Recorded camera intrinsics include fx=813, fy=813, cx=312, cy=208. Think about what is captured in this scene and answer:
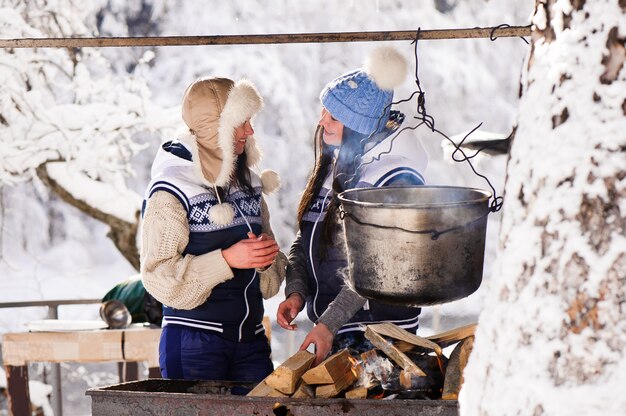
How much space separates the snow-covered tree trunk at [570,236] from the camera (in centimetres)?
151

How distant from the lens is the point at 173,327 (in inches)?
118

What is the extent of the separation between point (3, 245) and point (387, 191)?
28.7 ft

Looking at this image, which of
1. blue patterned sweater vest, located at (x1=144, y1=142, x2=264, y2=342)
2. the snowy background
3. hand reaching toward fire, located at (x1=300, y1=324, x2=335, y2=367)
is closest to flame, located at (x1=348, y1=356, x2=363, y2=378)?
hand reaching toward fire, located at (x1=300, y1=324, x2=335, y2=367)

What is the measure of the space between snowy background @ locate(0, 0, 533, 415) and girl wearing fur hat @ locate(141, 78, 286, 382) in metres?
5.21

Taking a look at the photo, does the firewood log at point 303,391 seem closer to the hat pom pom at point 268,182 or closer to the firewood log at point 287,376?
the firewood log at point 287,376

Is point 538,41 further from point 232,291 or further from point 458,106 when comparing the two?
point 458,106

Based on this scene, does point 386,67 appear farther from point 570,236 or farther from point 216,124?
point 570,236

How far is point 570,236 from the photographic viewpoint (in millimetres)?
1551

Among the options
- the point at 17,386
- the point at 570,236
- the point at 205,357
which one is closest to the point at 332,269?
the point at 205,357

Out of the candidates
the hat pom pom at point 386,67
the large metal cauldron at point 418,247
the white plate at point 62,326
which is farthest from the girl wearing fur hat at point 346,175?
Result: the white plate at point 62,326

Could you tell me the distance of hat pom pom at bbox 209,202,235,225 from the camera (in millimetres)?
2911

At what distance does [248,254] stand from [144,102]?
5.99 meters

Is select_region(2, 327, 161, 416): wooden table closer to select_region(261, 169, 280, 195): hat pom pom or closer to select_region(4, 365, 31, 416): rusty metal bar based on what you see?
select_region(4, 365, 31, 416): rusty metal bar

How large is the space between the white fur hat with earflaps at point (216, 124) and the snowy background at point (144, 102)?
17.4 feet
